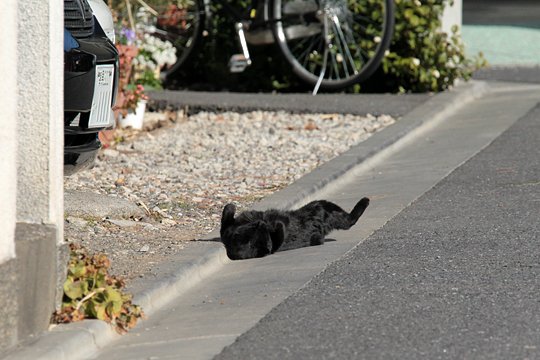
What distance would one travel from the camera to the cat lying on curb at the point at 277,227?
5945 mm

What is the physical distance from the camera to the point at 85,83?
5.83 metres

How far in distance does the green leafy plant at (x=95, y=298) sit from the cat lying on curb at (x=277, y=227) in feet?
3.50

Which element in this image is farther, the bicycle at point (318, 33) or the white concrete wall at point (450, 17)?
the white concrete wall at point (450, 17)

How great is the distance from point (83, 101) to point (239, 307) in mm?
1412

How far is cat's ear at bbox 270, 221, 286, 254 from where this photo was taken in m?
5.98

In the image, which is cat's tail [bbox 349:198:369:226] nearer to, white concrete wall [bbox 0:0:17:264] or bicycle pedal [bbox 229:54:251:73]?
white concrete wall [bbox 0:0:17:264]

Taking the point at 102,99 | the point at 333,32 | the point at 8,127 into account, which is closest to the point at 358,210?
the point at 102,99

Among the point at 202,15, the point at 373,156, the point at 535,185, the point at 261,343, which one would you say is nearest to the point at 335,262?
the point at 261,343

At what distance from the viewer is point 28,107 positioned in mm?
4562

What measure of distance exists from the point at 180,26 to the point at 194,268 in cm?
679

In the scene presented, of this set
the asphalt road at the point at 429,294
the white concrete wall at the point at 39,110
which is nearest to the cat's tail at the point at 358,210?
the asphalt road at the point at 429,294

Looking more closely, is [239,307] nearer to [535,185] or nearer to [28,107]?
[28,107]

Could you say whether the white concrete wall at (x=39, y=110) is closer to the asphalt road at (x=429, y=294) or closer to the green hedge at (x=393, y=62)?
the asphalt road at (x=429, y=294)

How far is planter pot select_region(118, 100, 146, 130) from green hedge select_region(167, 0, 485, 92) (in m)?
2.00
